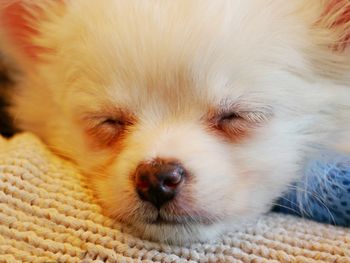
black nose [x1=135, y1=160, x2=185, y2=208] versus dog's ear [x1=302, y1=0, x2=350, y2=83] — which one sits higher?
dog's ear [x1=302, y1=0, x2=350, y2=83]

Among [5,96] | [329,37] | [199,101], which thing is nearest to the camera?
[199,101]

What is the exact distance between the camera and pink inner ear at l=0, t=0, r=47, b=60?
1631mm

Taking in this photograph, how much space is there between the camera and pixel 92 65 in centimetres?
134

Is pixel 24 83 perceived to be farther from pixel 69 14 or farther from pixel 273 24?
pixel 273 24

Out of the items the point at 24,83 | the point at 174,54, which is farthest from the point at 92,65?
the point at 24,83

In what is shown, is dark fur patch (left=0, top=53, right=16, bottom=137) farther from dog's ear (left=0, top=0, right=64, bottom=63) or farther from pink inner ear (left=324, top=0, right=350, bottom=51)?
pink inner ear (left=324, top=0, right=350, bottom=51)

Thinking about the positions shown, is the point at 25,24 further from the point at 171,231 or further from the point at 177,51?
the point at 171,231

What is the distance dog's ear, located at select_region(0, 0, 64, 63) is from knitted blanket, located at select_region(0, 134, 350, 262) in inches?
18.2

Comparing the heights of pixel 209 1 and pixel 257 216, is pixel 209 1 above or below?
above

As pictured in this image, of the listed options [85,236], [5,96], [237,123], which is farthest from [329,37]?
[5,96]

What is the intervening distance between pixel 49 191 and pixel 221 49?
49 centimetres

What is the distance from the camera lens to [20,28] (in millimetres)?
1665

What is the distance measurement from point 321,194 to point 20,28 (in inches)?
38.2

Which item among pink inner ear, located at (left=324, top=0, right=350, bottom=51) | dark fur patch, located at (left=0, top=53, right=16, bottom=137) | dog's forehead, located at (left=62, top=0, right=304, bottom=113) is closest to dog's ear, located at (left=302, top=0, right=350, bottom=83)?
pink inner ear, located at (left=324, top=0, right=350, bottom=51)
